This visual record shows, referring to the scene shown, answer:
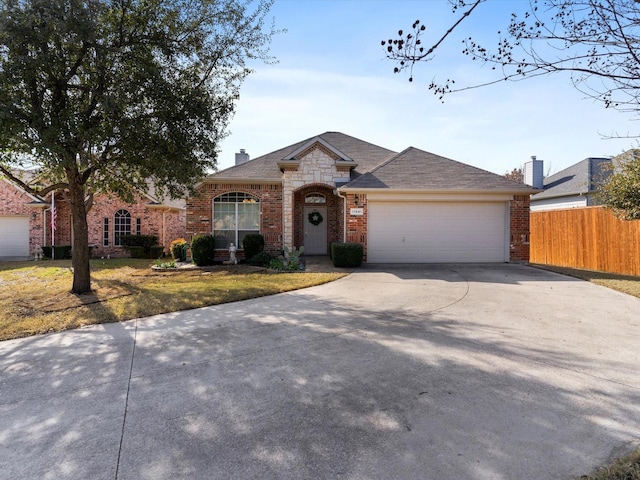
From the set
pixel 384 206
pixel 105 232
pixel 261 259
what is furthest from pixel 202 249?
pixel 105 232

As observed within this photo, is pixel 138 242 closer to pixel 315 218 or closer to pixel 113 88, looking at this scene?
pixel 315 218

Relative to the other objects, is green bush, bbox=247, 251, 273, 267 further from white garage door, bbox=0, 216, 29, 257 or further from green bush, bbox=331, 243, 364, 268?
white garage door, bbox=0, 216, 29, 257

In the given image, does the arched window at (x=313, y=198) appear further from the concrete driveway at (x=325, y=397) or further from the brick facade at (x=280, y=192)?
the concrete driveway at (x=325, y=397)

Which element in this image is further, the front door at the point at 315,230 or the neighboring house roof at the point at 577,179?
the neighboring house roof at the point at 577,179

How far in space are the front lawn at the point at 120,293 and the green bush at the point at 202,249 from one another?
3.11 feet

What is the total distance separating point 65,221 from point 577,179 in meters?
27.8

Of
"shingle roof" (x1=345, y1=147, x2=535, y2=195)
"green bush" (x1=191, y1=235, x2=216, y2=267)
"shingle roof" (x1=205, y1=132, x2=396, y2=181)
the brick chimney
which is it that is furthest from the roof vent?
the brick chimney

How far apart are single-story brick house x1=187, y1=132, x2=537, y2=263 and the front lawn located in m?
2.68

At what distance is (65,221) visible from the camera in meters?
20.1

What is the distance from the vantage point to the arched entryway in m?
15.9

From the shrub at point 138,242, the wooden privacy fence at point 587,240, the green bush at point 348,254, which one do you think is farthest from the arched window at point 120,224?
the wooden privacy fence at point 587,240

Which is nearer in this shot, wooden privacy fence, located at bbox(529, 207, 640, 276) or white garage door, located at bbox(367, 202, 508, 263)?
wooden privacy fence, located at bbox(529, 207, 640, 276)

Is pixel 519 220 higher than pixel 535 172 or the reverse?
the reverse

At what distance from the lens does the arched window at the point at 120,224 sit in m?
20.2
